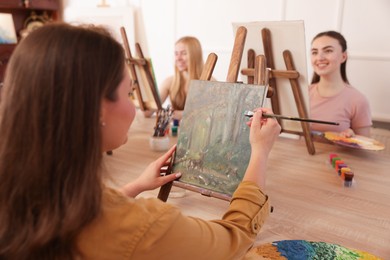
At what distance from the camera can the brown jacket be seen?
0.59m

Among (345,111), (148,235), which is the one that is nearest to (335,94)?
(345,111)

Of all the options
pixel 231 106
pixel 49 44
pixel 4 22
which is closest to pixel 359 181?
pixel 231 106

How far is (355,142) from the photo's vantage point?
1720mm

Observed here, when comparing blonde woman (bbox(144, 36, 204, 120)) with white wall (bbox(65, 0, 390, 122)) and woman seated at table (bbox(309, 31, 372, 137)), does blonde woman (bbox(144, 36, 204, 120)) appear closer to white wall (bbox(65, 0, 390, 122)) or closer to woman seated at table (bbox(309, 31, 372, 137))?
white wall (bbox(65, 0, 390, 122))

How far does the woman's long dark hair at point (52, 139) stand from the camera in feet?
1.86

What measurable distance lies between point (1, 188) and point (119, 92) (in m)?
0.26

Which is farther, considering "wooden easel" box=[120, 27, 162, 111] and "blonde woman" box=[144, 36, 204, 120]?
"blonde woman" box=[144, 36, 204, 120]

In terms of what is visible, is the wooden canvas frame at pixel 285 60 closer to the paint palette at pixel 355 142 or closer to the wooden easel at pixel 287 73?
the wooden easel at pixel 287 73

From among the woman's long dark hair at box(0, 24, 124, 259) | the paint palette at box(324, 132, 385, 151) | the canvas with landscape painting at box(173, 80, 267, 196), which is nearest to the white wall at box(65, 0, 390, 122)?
the paint palette at box(324, 132, 385, 151)

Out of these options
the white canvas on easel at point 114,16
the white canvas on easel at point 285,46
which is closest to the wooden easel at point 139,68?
the white canvas on easel at point 285,46

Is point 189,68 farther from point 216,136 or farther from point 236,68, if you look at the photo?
point 216,136

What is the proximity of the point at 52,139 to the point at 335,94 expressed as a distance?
6.15 ft

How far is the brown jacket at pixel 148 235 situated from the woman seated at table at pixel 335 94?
5.10 ft

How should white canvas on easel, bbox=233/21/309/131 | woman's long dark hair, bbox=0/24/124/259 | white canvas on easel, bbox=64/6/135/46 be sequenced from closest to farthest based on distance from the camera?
1. woman's long dark hair, bbox=0/24/124/259
2. white canvas on easel, bbox=233/21/309/131
3. white canvas on easel, bbox=64/6/135/46
